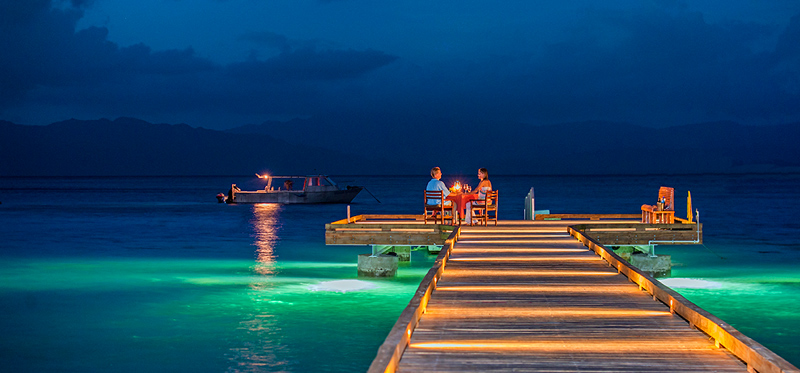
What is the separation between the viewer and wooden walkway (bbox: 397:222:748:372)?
521cm

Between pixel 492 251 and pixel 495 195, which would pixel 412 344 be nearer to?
pixel 492 251

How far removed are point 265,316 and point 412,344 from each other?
308 inches

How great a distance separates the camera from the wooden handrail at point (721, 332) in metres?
4.82

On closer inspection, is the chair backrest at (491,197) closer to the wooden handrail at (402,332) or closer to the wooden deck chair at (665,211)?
the wooden deck chair at (665,211)

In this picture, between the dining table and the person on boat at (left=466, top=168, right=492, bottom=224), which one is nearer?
the person on boat at (left=466, top=168, right=492, bottom=224)

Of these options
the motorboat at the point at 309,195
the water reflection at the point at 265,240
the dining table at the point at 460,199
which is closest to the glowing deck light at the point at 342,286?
the dining table at the point at 460,199

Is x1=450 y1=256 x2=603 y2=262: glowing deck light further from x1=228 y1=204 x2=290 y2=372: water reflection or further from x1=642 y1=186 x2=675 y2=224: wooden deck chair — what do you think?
x1=642 y1=186 x2=675 y2=224: wooden deck chair

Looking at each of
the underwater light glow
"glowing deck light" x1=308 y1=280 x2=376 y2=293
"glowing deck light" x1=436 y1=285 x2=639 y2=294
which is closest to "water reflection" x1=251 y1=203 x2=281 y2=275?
"glowing deck light" x1=308 y1=280 x2=376 y2=293

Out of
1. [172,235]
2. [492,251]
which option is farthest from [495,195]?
[172,235]

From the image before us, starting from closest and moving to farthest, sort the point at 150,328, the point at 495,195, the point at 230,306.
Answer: the point at 150,328, the point at 230,306, the point at 495,195

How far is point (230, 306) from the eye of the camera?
14008 millimetres

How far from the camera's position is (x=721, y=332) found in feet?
18.5

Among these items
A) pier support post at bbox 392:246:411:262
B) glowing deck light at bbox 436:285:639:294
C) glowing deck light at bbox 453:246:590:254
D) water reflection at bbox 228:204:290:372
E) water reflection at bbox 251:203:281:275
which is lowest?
water reflection at bbox 228:204:290:372

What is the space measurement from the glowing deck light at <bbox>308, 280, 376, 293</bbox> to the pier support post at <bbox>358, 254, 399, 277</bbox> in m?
0.38
